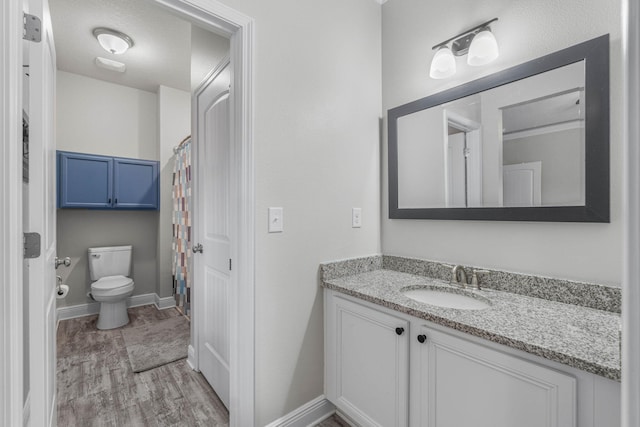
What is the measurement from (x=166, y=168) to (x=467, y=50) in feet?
10.8

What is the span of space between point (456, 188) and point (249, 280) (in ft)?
3.81

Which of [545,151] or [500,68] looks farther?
[500,68]

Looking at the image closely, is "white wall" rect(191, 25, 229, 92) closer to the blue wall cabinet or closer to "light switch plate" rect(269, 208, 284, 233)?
"light switch plate" rect(269, 208, 284, 233)

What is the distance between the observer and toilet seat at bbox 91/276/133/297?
2.85 m

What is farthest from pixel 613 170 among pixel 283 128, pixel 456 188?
pixel 283 128

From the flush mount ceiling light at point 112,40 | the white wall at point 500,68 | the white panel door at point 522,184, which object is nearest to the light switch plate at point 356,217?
the white wall at point 500,68

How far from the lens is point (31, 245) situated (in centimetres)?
87

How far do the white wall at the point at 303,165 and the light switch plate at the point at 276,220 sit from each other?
0.03 meters

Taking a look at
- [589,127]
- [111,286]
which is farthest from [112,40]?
[589,127]

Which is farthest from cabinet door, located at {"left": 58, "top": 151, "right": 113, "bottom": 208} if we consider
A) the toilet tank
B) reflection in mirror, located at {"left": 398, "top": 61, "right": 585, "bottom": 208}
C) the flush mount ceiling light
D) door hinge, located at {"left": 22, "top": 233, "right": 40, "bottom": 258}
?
reflection in mirror, located at {"left": 398, "top": 61, "right": 585, "bottom": 208}

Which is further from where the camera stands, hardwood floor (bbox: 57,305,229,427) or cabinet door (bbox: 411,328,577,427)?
hardwood floor (bbox: 57,305,229,427)

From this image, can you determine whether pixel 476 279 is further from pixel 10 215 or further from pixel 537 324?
pixel 10 215

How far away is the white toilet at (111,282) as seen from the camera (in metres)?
2.88

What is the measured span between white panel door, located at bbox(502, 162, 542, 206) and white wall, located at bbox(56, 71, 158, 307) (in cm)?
369
